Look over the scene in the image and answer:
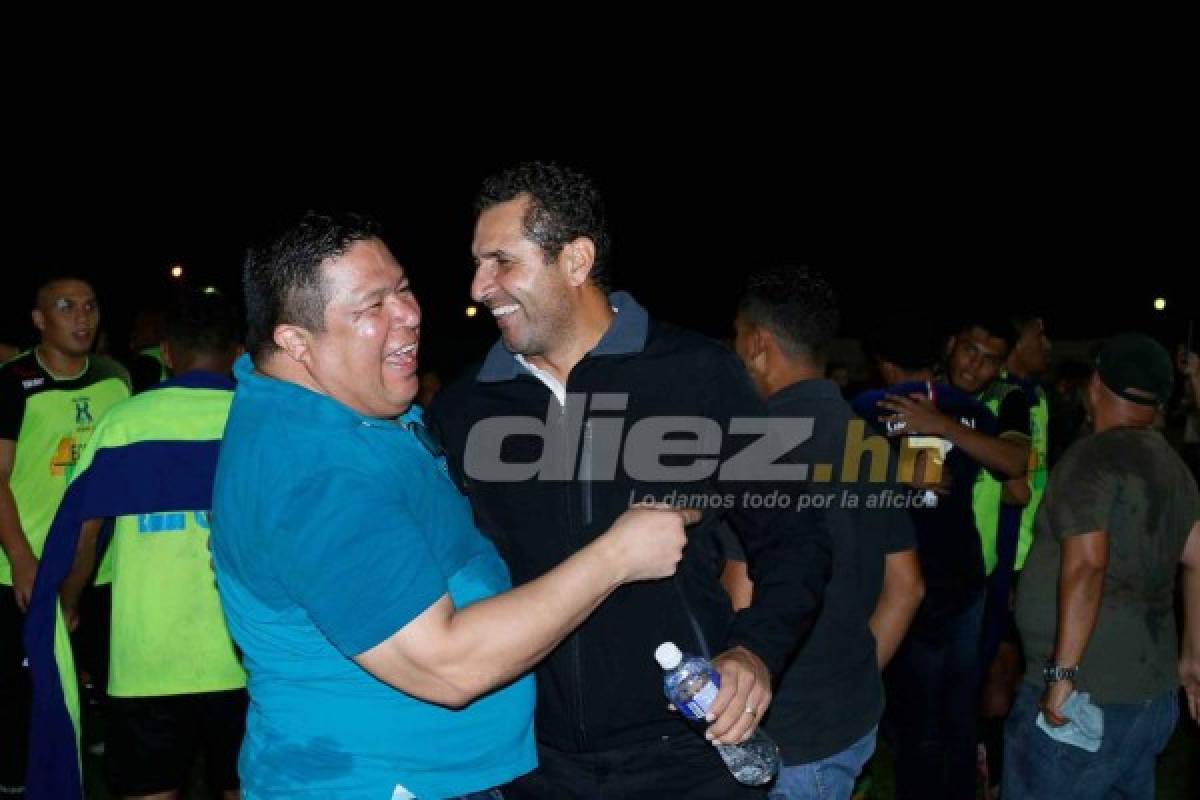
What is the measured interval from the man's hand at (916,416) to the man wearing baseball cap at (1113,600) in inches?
42.6

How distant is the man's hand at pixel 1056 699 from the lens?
4.04 m

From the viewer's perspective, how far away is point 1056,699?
13.3 feet

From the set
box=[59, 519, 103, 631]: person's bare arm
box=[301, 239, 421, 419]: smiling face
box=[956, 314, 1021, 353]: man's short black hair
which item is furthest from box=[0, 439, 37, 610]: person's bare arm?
box=[956, 314, 1021, 353]: man's short black hair

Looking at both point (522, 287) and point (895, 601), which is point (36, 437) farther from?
point (895, 601)

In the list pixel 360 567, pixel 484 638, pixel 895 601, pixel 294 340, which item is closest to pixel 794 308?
pixel 895 601

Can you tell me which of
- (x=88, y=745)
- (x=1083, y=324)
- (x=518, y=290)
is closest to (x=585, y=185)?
(x=518, y=290)

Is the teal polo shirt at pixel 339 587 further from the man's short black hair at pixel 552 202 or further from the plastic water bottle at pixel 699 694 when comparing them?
the man's short black hair at pixel 552 202

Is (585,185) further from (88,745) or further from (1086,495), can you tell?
(88,745)

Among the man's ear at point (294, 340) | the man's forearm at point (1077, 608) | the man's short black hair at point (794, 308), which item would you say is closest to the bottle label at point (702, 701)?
the man's ear at point (294, 340)

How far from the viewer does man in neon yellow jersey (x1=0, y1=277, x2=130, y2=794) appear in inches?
219

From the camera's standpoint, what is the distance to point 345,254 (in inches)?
95.1

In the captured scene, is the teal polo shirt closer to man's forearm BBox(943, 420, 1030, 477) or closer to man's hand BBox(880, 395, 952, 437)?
man's hand BBox(880, 395, 952, 437)

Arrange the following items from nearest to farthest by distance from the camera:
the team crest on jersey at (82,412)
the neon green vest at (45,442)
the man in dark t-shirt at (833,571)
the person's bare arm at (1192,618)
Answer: the man in dark t-shirt at (833,571) < the person's bare arm at (1192,618) < the neon green vest at (45,442) < the team crest on jersey at (82,412)

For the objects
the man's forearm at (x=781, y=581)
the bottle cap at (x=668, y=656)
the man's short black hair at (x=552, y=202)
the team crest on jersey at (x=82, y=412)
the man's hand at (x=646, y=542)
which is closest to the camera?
the man's hand at (x=646, y=542)
